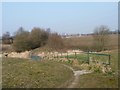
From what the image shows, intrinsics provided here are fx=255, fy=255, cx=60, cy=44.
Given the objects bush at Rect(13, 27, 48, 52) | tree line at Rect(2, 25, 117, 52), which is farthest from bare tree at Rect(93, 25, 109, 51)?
bush at Rect(13, 27, 48, 52)

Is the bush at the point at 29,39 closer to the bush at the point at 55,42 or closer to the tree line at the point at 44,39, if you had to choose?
the tree line at the point at 44,39

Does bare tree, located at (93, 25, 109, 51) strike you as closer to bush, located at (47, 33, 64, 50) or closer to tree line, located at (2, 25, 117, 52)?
tree line, located at (2, 25, 117, 52)

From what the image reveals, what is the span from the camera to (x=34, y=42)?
240ft

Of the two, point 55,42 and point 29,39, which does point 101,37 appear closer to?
point 55,42

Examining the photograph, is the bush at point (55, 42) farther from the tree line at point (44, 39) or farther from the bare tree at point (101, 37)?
the bare tree at point (101, 37)

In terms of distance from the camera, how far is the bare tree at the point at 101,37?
56.9 metres

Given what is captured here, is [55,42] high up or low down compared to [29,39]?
down

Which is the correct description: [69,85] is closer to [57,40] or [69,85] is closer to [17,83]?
[17,83]

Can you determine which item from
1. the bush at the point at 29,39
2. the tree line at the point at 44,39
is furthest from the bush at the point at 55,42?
the bush at the point at 29,39

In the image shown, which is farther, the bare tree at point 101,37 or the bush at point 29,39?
the bush at point 29,39

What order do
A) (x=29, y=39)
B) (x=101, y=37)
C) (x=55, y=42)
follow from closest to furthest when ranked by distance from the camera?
(x=101, y=37), (x=55, y=42), (x=29, y=39)

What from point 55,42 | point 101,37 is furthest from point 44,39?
point 101,37

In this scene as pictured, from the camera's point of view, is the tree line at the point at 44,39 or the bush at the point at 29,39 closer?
the tree line at the point at 44,39

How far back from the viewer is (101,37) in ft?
193
